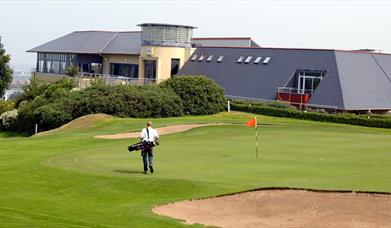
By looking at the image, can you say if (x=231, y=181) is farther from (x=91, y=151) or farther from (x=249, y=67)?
(x=249, y=67)

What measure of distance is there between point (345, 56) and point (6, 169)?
152 feet

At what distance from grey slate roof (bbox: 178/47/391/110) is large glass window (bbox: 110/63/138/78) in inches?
326

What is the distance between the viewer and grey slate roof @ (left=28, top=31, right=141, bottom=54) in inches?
3516

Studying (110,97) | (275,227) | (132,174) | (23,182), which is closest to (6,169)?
(23,182)

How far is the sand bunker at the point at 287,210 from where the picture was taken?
1809 centimetres

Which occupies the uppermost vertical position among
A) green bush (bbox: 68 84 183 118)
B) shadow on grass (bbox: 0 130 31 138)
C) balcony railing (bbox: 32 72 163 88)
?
balcony railing (bbox: 32 72 163 88)

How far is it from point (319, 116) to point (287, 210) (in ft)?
128

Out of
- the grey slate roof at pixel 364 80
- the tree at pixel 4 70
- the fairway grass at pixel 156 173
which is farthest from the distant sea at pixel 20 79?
the fairway grass at pixel 156 173

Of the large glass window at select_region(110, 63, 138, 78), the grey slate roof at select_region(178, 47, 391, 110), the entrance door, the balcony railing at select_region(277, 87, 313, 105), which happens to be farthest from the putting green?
the large glass window at select_region(110, 63, 138, 78)

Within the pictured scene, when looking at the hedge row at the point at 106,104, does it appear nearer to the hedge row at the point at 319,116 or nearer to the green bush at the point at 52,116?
the green bush at the point at 52,116

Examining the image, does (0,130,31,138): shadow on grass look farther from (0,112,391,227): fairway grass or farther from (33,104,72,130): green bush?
(0,112,391,227): fairway grass

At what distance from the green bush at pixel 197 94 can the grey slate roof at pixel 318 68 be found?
352 inches

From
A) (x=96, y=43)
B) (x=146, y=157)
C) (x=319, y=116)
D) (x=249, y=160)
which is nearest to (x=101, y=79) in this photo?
(x=319, y=116)

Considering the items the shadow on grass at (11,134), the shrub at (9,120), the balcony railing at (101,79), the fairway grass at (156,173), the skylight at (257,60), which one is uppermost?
the skylight at (257,60)
